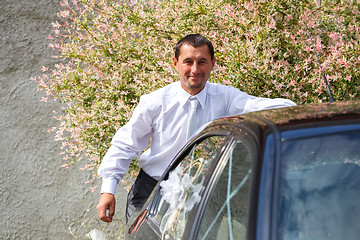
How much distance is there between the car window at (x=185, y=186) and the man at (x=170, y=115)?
2.29 feet

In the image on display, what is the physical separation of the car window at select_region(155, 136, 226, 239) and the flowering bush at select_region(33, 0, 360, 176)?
1.40 metres

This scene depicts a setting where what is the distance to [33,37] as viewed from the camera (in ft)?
20.7

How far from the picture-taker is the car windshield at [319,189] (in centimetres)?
137

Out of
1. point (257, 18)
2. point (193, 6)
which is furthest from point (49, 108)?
point (257, 18)

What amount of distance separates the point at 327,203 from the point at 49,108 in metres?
5.21

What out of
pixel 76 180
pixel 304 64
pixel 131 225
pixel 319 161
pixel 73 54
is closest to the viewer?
pixel 319 161

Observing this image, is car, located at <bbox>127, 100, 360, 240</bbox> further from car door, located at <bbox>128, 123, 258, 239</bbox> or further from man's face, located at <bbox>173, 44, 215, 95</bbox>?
man's face, located at <bbox>173, 44, 215, 95</bbox>

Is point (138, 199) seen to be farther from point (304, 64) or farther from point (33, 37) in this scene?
point (33, 37)

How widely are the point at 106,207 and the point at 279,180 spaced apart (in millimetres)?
1537

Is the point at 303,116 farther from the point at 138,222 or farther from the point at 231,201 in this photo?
the point at 138,222

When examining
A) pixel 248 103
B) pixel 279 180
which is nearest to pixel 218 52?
pixel 248 103

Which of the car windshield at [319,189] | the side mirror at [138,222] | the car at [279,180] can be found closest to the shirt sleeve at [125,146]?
the side mirror at [138,222]

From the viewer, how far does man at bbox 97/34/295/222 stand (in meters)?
2.95

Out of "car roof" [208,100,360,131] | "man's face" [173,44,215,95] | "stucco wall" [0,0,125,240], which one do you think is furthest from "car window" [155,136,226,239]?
"stucco wall" [0,0,125,240]
